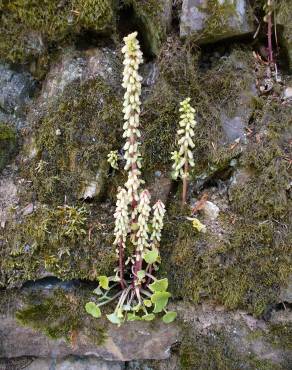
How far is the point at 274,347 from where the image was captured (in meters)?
3.35

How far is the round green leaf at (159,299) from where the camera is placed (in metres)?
3.00

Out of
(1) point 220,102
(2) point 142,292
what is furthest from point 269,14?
(2) point 142,292

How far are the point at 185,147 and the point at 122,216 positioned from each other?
690 millimetres

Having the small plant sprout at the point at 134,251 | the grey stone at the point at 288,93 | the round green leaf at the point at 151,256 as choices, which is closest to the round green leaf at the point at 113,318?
the small plant sprout at the point at 134,251

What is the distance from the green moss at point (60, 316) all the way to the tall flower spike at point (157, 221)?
83 centimetres

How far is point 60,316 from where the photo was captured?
339 cm

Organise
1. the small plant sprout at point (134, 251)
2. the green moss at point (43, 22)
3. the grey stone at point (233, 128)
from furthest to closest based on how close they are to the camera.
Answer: the grey stone at point (233, 128)
the green moss at point (43, 22)
the small plant sprout at point (134, 251)

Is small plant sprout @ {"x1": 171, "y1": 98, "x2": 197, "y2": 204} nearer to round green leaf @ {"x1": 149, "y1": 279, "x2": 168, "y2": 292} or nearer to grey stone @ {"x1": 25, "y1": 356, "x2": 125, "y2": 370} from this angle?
round green leaf @ {"x1": 149, "y1": 279, "x2": 168, "y2": 292}

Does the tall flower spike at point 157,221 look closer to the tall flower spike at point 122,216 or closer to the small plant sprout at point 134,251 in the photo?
the small plant sprout at point 134,251

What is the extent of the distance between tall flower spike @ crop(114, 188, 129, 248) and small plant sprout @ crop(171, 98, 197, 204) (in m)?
0.51

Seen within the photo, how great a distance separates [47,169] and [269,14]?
229 cm

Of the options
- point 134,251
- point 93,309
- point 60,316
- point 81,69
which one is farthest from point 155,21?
point 60,316

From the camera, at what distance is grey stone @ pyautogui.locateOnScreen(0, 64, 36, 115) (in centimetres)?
363

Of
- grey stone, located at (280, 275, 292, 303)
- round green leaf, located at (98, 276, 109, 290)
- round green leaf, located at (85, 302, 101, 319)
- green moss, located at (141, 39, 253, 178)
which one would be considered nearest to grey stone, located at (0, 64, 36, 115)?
green moss, located at (141, 39, 253, 178)
